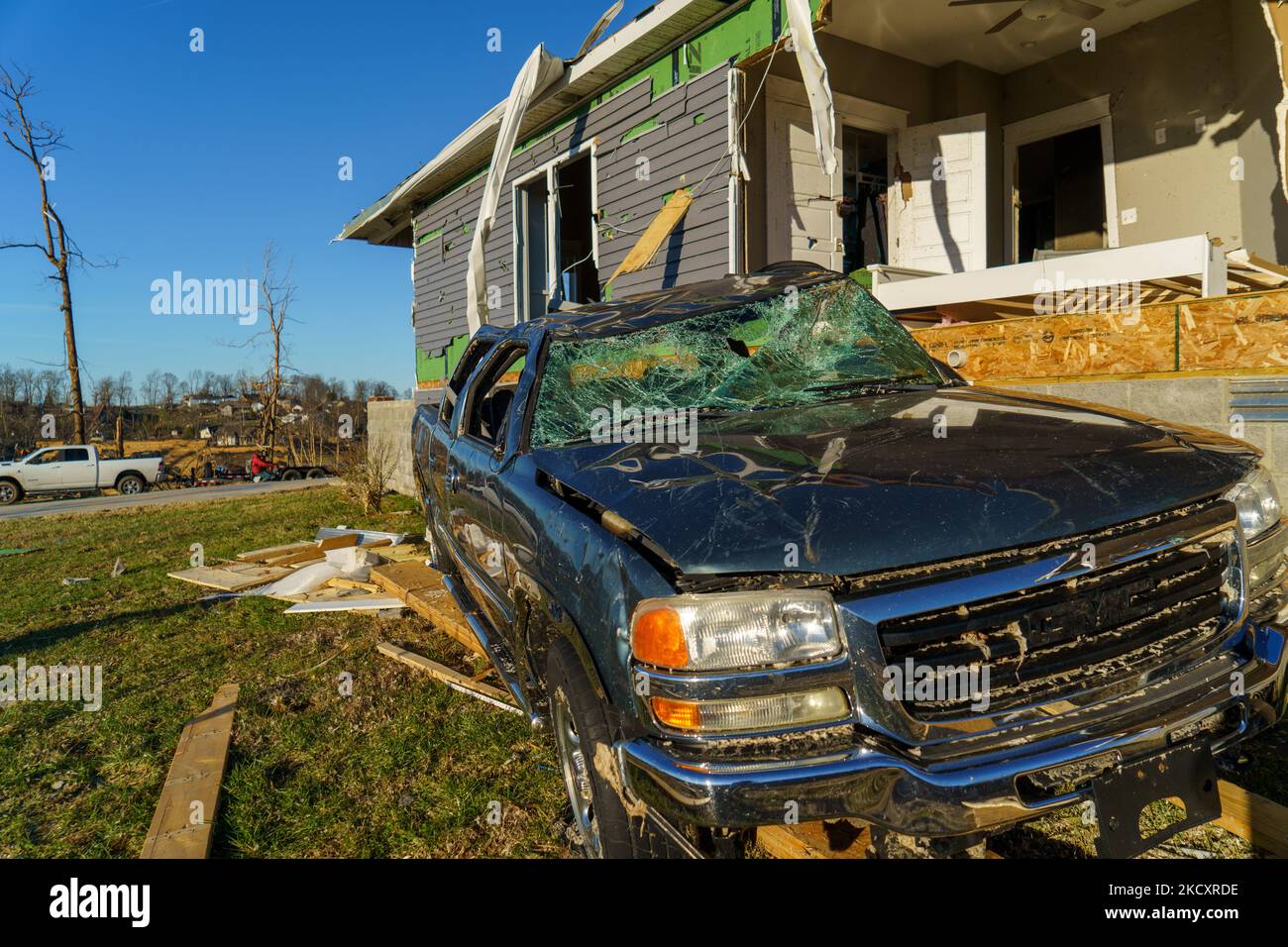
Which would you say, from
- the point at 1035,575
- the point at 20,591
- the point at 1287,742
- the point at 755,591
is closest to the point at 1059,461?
the point at 1035,575

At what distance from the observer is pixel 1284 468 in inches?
146

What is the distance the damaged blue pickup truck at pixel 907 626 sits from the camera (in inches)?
57.4

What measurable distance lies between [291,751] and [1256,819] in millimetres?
3420

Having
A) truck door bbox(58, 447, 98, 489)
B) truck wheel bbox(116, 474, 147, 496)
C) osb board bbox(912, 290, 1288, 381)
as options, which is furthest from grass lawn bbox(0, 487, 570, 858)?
truck wheel bbox(116, 474, 147, 496)

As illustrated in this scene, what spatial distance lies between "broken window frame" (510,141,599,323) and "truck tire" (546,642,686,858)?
25.8ft

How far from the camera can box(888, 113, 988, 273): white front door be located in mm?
7562

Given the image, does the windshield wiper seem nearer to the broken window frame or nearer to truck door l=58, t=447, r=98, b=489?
the broken window frame

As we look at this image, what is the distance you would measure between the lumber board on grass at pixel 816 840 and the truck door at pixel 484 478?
1.15 meters

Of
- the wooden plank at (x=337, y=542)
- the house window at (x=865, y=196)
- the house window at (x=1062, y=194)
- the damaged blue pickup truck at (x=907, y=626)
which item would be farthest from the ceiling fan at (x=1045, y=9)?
the wooden plank at (x=337, y=542)

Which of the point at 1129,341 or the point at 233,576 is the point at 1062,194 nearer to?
the point at 1129,341

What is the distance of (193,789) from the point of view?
2.79 m

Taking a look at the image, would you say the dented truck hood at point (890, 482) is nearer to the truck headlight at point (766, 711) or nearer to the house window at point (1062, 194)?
the truck headlight at point (766, 711)

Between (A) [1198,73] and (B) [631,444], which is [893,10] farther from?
(B) [631,444]

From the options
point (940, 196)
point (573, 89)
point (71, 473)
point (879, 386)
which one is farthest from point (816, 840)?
point (71, 473)
